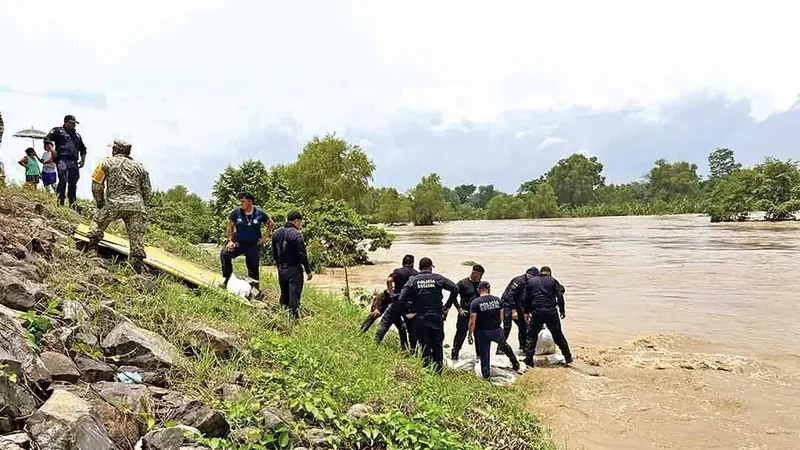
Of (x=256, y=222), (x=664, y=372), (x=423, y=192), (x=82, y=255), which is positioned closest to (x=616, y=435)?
(x=664, y=372)

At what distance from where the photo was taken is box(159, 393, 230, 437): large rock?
416 centimetres

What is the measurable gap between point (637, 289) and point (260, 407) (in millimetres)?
16788

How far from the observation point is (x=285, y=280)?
833cm

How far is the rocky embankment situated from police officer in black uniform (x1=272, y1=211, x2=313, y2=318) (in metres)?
2.35

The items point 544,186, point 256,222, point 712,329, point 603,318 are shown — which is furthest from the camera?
point 544,186

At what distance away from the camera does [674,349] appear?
11375mm

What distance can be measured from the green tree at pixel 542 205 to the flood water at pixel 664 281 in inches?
1981

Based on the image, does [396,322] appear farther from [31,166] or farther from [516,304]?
[31,166]

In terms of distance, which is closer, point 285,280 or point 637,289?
point 285,280

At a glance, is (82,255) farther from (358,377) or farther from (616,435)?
(616,435)

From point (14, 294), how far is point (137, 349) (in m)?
1.09

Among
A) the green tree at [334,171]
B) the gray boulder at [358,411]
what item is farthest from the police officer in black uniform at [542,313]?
the green tree at [334,171]

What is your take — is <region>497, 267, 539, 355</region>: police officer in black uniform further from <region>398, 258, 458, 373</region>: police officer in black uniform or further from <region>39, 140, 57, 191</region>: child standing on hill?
<region>39, 140, 57, 191</region>: child standing on hill

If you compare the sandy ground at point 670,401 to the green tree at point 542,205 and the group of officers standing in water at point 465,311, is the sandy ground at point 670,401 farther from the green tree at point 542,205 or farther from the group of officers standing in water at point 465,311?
the green tree at point 542,205
